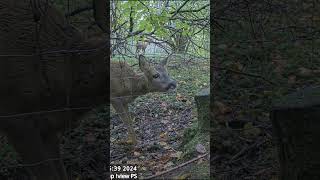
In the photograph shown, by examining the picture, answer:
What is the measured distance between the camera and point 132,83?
12.5 ft

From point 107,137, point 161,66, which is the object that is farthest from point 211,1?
point 107,137

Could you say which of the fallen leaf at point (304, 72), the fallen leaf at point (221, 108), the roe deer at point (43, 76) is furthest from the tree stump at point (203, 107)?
the fallen leaf at point (304, 72)

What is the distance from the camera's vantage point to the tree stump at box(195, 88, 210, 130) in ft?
13.3

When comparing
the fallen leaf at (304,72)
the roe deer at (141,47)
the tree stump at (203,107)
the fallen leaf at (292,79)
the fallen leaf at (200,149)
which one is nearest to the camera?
the roe deer at (141,47)

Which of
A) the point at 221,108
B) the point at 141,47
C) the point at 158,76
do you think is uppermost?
the point at 141,47

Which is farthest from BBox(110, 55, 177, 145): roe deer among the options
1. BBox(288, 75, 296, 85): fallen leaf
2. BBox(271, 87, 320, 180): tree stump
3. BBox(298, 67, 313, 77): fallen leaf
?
BBox(298, 67, 313, 77): fallen leaf

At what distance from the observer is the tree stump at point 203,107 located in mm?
4059

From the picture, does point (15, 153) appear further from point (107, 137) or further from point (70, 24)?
point (70, 24)

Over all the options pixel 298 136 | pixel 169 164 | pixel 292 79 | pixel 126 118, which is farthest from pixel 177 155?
pixel 292 79

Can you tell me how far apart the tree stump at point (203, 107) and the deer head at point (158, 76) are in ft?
0.98

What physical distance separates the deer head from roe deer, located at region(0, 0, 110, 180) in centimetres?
30

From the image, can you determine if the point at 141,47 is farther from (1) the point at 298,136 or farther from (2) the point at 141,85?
(1) the point at 298,136

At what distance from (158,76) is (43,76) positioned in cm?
85

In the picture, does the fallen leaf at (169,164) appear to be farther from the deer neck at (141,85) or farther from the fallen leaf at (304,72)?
the fallen leaf at (304,72)
